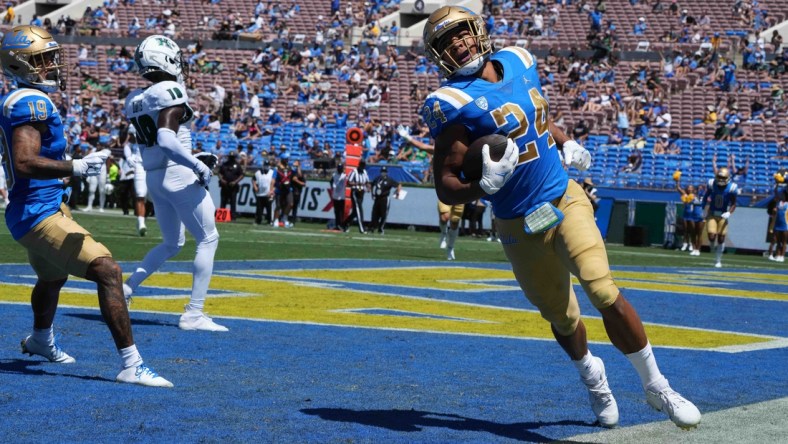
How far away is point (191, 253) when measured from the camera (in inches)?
665

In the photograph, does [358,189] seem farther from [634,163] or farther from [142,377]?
[142,377]

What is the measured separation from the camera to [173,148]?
8219 mm

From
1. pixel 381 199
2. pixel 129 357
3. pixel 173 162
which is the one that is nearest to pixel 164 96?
pixel 173 162

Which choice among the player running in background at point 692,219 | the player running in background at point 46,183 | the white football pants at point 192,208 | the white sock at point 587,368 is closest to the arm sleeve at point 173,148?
the white football pants at point 192,208

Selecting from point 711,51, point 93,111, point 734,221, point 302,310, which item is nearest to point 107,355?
point 302,310

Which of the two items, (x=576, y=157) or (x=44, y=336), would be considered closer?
(x=576, y=157)

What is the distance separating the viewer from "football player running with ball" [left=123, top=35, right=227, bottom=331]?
27.3 feet

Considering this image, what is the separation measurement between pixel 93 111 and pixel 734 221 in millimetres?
22664

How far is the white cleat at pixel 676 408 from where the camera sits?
5172 millimetres

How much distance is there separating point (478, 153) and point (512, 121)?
354 mm

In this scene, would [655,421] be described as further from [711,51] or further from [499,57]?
[711,51]

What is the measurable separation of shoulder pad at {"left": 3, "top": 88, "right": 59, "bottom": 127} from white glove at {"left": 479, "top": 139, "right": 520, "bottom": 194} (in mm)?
2563

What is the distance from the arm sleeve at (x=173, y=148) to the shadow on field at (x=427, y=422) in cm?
308

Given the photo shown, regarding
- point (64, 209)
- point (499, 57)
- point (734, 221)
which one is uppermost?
point (499, 57)
